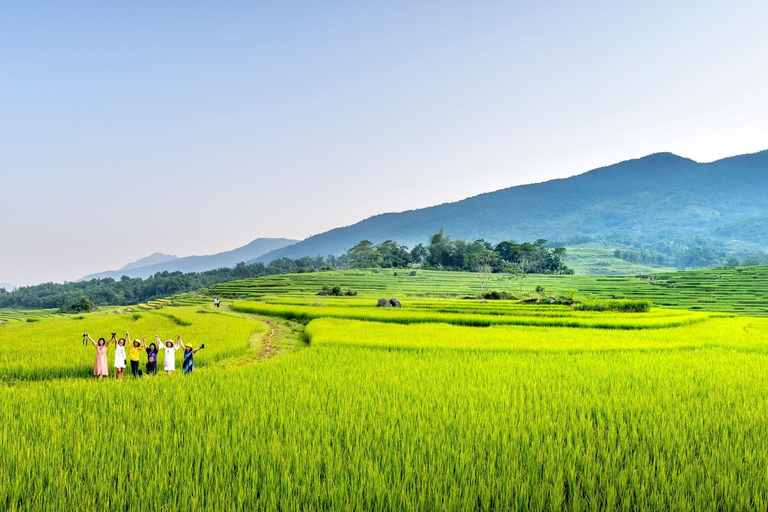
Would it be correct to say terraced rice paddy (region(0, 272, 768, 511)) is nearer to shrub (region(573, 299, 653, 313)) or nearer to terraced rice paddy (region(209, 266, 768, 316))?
shrub (region(573, 299, 653, 313))

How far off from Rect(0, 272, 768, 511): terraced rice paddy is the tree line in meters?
85.9

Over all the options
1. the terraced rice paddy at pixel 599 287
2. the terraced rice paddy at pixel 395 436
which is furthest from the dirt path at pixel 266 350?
the terraced rice paddy at pixel 599 287

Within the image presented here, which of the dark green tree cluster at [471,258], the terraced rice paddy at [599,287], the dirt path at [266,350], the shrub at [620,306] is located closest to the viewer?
the dirt path at [266,350]

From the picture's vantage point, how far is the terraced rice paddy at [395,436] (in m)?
3.60

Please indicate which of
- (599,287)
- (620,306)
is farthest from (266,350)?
(599,287)

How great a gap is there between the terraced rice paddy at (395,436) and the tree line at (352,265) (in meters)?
85.9

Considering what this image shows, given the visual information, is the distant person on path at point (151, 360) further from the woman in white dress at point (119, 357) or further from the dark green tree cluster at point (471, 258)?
the dark green tree cluster at point (471, 258)

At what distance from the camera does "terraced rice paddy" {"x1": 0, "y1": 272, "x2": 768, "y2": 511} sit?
360cm

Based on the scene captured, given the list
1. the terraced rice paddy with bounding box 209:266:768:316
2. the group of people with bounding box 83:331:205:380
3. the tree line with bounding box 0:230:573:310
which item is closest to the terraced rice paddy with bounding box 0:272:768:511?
the group of people with bounding box 83:331:205:380

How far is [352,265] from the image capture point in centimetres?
12319

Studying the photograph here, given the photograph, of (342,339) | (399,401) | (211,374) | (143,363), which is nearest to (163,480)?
(399,401)

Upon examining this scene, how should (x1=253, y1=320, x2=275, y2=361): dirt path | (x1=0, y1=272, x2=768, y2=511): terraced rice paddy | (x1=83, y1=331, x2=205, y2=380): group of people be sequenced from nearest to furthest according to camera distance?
1. (x1=0, y1=272, x2=768, y2=511): terraced rice paddy
2. (x1=83, y1=331, x2=205, y2=380): group of people
3. (x1=253, y1=320, x2=275, y2=361): dirt path

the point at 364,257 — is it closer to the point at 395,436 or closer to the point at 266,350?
the point at 266,350

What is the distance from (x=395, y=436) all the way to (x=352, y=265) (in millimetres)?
118645
